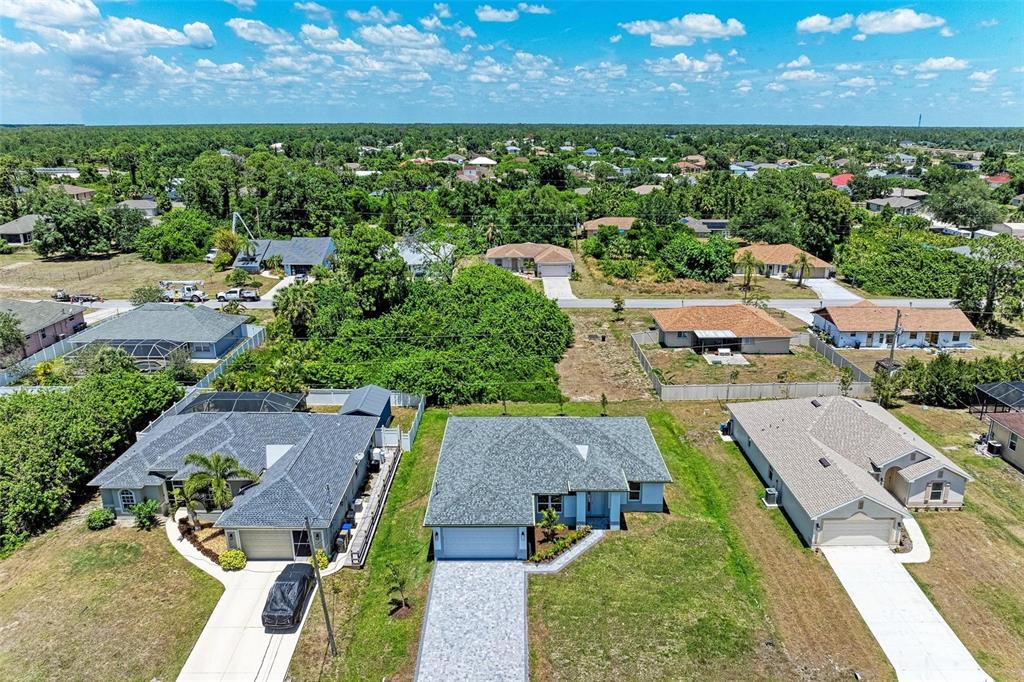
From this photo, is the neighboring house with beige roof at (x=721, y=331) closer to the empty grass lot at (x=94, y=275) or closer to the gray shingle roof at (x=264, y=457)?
the gray shingle roof at (x=264, y=457)

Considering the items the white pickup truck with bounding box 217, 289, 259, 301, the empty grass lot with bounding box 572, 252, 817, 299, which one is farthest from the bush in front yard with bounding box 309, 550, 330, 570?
the empty grass lot with bounding box 572, 252, 817, 299

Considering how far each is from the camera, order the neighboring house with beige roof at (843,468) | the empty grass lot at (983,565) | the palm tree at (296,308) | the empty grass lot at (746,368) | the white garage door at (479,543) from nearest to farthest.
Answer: the empty grass lot at (983,565)
the white garage door at (479,543)
the neighboring house with beige roof at (843,468)
the empty grass lot at (746,368)
the palm tree at (296,308)

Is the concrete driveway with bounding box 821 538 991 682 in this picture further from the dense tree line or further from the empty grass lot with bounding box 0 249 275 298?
the empty grass lot with bounding box 0 249 275 298

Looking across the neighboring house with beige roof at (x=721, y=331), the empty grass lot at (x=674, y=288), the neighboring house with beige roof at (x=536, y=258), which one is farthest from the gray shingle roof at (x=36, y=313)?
the neighboring house with beige roof at (x=721, y=331)

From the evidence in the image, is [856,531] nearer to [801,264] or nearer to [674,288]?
[674,288]

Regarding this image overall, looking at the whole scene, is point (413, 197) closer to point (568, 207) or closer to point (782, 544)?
point (568, 207)

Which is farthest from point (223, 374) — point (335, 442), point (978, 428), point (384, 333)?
point (978, 428)
